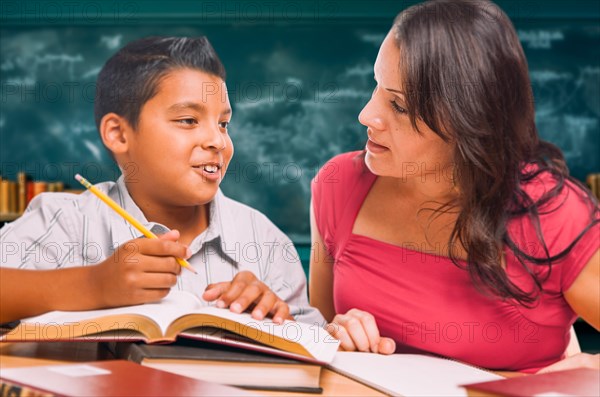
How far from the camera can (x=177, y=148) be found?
1.09 m

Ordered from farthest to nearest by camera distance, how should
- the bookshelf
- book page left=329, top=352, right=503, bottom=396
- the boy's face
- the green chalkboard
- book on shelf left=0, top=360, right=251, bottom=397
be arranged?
the green chalkboard → the bookshelf → the boy's face → book page left=329, top=352, right=503, bottom=396 → book on shelf left=0, top=360, right=251, bottom=397

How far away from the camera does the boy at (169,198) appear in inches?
40.3

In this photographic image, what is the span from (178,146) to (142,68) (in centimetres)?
18

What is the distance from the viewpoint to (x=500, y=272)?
990 mm

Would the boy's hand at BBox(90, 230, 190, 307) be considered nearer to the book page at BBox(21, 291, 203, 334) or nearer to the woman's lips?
the book page at BBox(21, 291, 203, 334)

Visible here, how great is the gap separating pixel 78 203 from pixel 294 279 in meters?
0.38

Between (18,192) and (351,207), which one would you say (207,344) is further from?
(18,192)

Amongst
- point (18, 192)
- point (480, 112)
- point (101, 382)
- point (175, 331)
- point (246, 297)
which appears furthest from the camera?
point (18, 192)

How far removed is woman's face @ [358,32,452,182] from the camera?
101 cm

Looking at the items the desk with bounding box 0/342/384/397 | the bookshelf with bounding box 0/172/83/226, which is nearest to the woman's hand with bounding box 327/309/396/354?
the desk with bounding box 0/342/384/397

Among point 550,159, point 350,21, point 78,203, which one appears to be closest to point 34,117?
point 350,21

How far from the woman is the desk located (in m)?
0.22

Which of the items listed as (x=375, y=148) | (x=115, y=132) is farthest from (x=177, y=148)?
(x=375, y=148)

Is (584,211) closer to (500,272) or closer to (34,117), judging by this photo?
(500,272)
